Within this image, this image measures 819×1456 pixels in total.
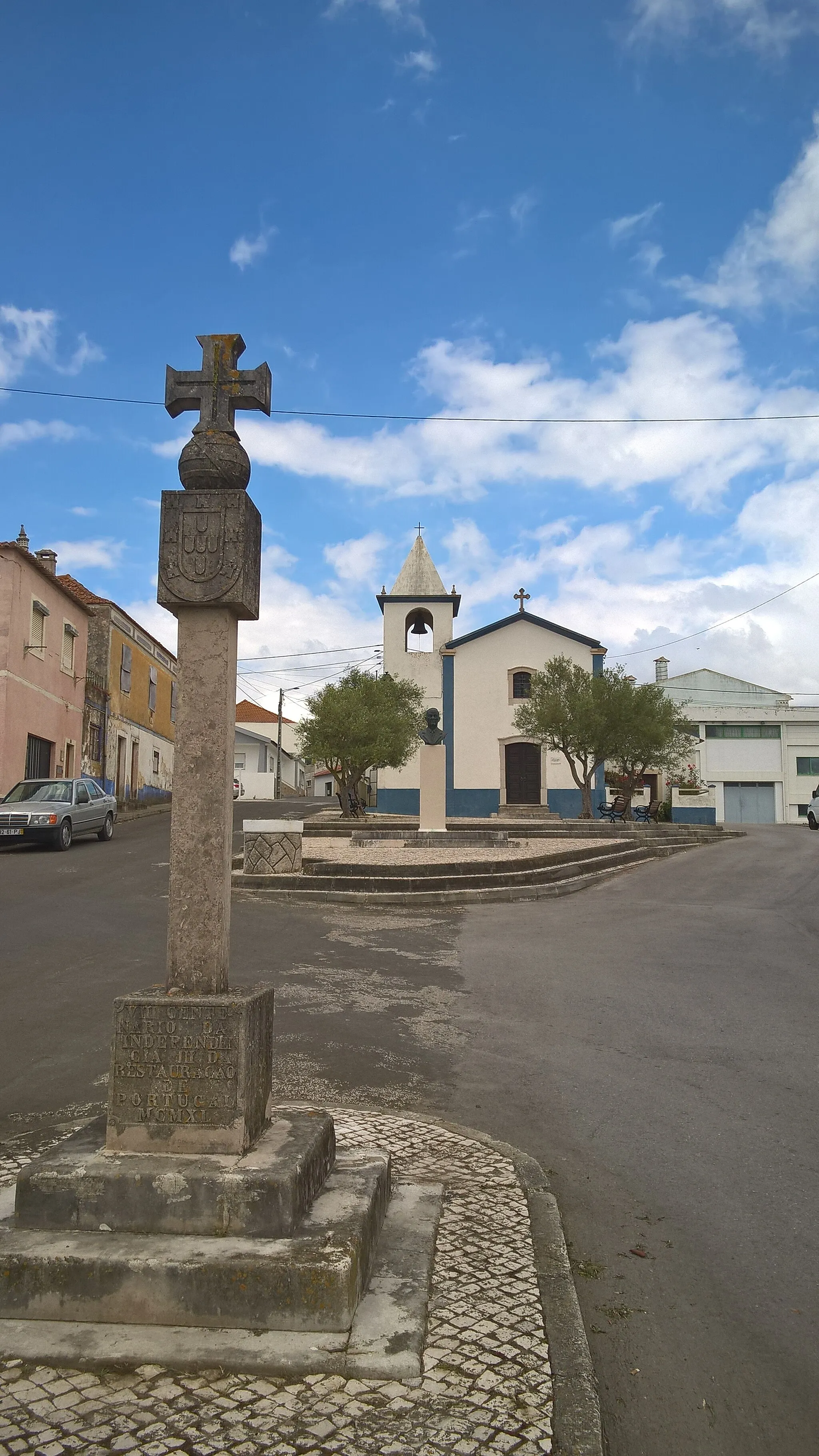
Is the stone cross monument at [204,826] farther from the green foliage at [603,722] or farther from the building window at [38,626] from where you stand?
the green foliage at [603,722]

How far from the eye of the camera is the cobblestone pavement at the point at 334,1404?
2.24 metres

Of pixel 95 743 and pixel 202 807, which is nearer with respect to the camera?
pixel 202 807

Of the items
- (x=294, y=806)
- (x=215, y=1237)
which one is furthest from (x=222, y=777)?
(x=294, y=806)

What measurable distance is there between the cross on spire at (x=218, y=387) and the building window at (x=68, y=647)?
2343cm

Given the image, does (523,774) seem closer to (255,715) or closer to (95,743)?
(95,743)

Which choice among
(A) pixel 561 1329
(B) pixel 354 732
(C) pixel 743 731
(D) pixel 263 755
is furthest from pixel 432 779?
(D) pixel 263 755

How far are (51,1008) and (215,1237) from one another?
160 inches

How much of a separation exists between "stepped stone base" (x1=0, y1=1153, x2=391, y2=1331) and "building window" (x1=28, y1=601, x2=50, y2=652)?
72.3ft

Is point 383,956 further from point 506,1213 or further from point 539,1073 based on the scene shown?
point 506,1213

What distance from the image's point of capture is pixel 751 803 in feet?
148

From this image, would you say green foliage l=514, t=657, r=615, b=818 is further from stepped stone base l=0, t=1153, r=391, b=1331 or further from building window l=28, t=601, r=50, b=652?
stepped stone base l=0, t=1153, r=391, b=1331

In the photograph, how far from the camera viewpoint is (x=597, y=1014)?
6.74 meters

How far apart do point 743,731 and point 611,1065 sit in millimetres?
41806

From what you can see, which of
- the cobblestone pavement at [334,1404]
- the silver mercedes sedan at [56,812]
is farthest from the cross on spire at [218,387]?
the silver mercedes sedan at [56,812]
